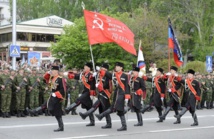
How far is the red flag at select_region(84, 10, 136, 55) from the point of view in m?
Result: 14.8

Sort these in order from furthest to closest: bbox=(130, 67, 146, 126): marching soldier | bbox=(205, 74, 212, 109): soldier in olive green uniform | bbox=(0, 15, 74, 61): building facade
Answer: bbox=(0, 15, 74, 61): building facade
bbox=(205, 74, 212, 109): soldier in olive green uniform
bbox=(130, 67, 146, 126): marching soldier

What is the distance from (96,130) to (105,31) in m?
3.47

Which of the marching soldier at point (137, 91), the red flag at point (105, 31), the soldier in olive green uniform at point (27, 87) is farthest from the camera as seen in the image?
the soldier in olive green uniform at point (27, 87)

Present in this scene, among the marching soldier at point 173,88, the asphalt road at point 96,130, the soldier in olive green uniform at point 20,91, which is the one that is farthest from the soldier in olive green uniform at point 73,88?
the marching soldier at point 173,88

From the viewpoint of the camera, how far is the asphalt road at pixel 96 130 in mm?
11883

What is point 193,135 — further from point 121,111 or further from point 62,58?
point 62,58

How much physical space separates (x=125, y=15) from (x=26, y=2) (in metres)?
33.6

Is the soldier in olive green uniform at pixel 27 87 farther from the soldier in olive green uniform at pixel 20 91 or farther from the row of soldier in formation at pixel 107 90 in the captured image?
the soldier in olive green uniform at pixel 20 91

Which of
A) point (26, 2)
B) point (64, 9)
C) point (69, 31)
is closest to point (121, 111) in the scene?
point (69, 31)

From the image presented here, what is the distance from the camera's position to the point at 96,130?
42.7 ft

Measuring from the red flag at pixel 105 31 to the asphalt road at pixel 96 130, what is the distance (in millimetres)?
2577

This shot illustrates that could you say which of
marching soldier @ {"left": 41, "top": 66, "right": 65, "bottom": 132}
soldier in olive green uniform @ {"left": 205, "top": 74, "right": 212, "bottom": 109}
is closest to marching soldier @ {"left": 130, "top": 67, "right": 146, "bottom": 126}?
marching soldier @ {"left": 41, "top": 66, "right": 65, "bottom": 132}

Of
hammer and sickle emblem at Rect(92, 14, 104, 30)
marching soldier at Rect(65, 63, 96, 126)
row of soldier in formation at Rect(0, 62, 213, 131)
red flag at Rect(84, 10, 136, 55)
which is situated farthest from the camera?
hammer and sickle emblem at Rect(92, 14, 104, 30)

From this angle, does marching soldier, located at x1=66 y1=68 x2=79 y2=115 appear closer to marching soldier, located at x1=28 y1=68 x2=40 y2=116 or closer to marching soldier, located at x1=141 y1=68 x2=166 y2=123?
marching soldier, located at x1=28 y1=68 x2=40 y2=116
